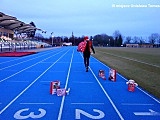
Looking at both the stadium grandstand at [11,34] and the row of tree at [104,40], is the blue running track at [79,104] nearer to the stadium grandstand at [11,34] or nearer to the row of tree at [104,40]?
the stadium grandstand at [11,34]

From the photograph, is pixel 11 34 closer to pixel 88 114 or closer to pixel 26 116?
pixel 26 116

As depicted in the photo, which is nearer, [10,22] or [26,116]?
[26,116]

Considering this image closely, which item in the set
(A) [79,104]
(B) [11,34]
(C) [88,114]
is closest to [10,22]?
(B) [11,34]

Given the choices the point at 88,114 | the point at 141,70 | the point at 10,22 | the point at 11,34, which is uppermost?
the point at 10,22

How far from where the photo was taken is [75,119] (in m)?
5.44

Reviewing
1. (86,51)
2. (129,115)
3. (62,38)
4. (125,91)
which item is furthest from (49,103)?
(62,38)

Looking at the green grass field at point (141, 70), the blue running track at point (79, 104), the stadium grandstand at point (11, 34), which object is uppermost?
the stadium grandstand at point (11, 34)

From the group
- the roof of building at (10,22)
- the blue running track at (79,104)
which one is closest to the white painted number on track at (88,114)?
the blue running track at (79,104)

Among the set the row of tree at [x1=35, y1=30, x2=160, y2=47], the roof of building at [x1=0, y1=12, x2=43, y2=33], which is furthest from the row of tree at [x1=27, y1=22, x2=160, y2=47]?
the roof of building at [x1=0, y1=12, x2=43, y2=33]

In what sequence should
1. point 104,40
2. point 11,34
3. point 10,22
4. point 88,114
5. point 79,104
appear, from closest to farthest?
point 88,114
point 79,104
point 10,22
point 11,34
point 104,40

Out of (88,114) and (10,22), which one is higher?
(10,22)

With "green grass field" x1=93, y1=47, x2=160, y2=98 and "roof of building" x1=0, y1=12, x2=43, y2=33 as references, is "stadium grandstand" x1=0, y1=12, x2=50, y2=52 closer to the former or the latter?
"roof of building" x1=0, y1=12, x2=43, y2=33

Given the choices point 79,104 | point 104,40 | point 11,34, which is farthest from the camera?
point 104,40

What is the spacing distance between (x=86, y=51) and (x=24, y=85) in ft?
17.9
